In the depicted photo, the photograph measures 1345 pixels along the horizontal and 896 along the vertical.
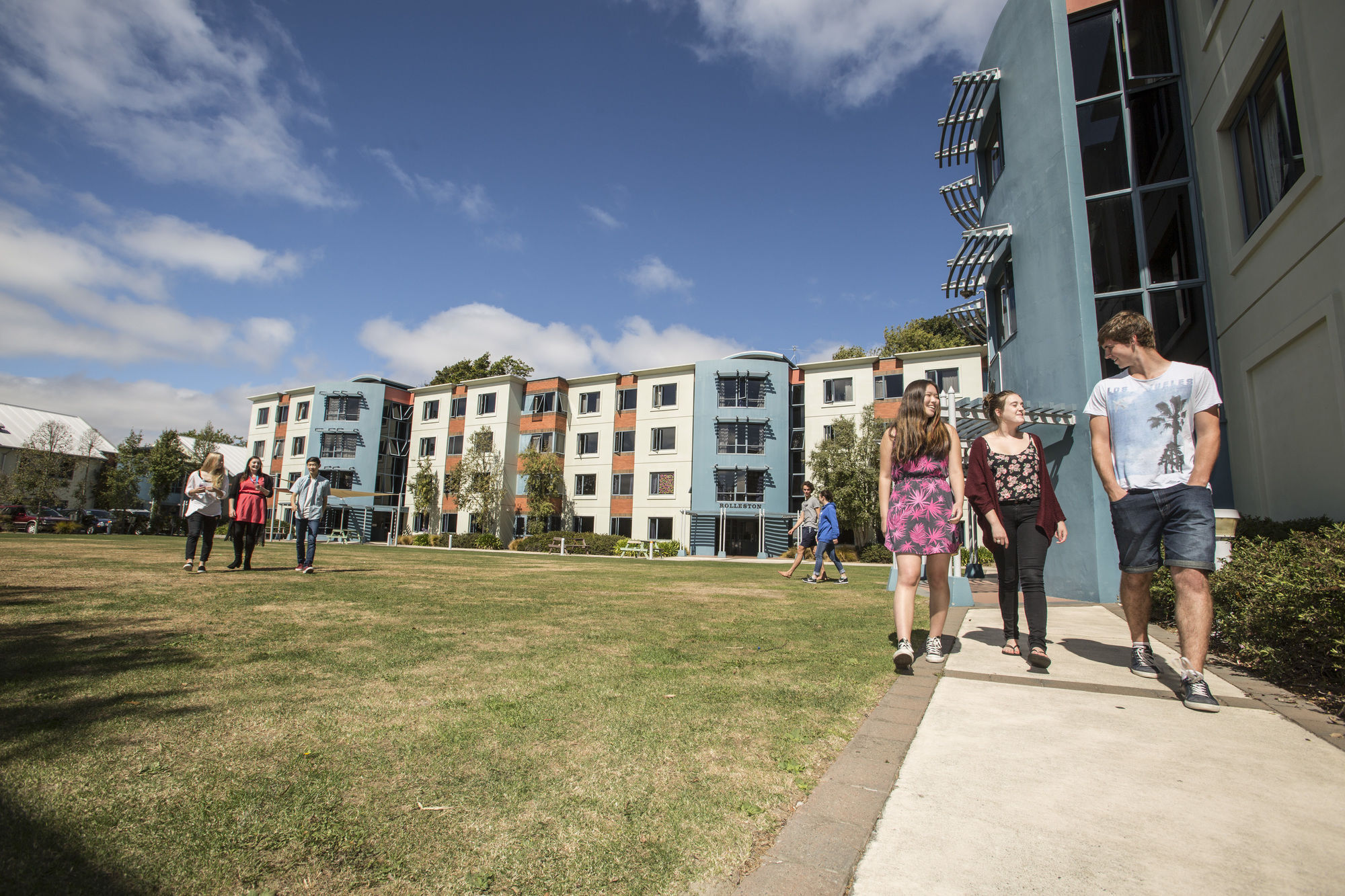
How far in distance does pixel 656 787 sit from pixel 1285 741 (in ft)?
8.90

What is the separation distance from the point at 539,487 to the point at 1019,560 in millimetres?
36467

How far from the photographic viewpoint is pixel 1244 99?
7773 mm

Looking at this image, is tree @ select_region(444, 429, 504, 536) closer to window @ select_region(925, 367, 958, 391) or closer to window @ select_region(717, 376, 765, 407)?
window @ select_region(717, 376, 765, 407)

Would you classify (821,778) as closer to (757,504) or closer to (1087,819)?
(1087,819)

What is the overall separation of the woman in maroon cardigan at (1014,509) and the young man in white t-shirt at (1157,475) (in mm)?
530

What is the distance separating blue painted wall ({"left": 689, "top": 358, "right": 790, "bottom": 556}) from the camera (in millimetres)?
36156

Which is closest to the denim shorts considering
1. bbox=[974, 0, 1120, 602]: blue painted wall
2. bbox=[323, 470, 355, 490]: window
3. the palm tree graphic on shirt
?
the palm tree graphic on shirt

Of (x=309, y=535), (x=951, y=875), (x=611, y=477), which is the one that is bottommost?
(x=951, y=875)

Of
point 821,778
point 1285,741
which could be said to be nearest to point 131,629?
point 821,778

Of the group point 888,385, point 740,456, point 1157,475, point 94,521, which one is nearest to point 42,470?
point 94,521

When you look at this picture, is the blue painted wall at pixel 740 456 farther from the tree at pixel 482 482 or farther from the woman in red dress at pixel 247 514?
the woman in red dress at pixel 247 514

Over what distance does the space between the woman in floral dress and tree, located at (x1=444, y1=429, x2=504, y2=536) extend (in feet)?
122

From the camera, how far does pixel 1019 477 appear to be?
4.59 metres

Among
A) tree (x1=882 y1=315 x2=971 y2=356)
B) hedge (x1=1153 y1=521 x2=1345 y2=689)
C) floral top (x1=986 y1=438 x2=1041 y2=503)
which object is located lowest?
hedge (x1=1153 y1=521 x2=1345 y2=689)
